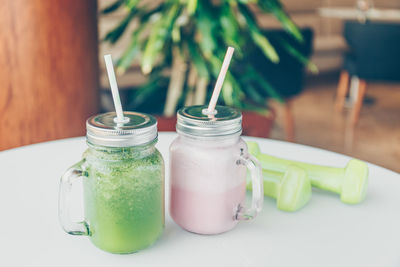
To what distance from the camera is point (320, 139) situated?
3.47 metres

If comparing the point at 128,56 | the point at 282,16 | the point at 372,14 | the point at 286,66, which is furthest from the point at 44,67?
the point at 372,14

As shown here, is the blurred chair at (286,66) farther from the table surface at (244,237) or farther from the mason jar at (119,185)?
the mason jar at (119,185)

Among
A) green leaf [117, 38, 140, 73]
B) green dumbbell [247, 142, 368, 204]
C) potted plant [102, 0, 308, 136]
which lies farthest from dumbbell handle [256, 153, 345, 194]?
green leaf [117, 38, 140, 73]

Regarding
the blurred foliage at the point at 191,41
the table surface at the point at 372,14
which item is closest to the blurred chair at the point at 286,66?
the blurred foliage at the point at 191,41

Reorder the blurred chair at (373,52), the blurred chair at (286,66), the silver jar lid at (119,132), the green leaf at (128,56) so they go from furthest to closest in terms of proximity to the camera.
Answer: the blurred chair at (373,52), the blurred chair at (286,66), the green leaf at (128,56), the silver jar lid at (119,132)

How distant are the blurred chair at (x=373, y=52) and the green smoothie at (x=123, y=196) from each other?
10.7 ft

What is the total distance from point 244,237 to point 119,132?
0.93 feet

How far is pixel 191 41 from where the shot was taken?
2029 mm

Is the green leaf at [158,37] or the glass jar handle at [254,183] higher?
the green leaf at [158,37]

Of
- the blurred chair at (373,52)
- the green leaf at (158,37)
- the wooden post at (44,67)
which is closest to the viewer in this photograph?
the wooden post at (44,67)

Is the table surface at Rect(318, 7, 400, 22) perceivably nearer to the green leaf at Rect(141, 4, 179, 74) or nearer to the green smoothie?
the green leaf at Rect(141, 4, 179, 74)

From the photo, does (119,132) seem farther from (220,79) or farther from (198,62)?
(198,62)

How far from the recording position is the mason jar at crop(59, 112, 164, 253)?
26.0 inches

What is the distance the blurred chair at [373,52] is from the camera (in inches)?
139
